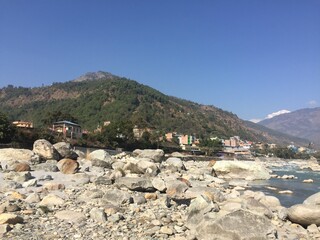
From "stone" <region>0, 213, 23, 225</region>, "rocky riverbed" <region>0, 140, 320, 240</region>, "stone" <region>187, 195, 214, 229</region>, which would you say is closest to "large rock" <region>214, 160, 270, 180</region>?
"rocky riverbed" <region>0, 140, 320, 240</region>

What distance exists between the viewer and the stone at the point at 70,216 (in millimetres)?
10148

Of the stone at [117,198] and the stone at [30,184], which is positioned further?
the stone at [30,184]

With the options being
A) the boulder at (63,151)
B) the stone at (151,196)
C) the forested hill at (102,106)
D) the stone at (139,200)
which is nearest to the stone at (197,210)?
the stone at (139,200)

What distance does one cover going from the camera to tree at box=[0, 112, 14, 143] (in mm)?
39244

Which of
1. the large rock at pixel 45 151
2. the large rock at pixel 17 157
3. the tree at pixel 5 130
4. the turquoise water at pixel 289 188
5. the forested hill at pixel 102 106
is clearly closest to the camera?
the turquoise water at pixel 289 188

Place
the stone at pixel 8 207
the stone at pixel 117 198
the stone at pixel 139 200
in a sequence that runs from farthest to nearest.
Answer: the stone at pixel 139 200 → the stone at pixel 117 198 → the stone at pixel 8 207

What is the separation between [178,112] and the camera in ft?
576

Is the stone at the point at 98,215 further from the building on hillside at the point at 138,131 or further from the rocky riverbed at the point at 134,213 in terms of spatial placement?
the building on hillside at the point at 138,131

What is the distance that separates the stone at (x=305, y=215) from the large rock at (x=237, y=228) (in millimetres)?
3553

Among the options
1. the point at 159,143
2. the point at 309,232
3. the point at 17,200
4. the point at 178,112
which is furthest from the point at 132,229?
the point at 178,112

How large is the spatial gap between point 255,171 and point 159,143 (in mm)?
43806

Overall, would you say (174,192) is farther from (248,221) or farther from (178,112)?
(178,112)

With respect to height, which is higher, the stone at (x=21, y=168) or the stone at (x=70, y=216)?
the stone at (x=21, y=168)

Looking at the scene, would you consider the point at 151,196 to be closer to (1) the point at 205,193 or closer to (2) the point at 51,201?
(1) the point at 205,193
